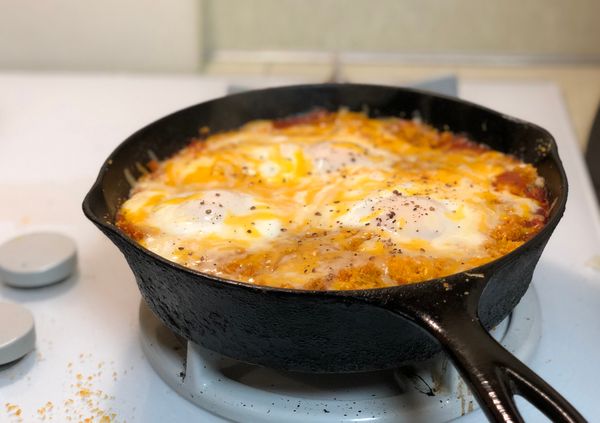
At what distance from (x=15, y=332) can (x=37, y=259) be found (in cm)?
21

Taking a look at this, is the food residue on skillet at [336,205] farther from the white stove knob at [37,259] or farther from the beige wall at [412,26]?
the beige wall at [412,26]

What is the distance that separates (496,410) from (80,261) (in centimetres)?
90

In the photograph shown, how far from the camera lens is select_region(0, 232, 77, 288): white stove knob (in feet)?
4.07

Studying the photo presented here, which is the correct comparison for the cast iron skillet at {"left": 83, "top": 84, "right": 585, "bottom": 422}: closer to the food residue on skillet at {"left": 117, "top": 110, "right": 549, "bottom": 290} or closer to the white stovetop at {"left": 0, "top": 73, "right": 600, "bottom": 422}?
the food residue on skillet at {"left": 117, "top": 110, "right": 549, "bottom": 290}

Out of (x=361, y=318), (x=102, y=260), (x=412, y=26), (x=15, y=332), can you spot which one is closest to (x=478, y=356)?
(x=361, y=318)

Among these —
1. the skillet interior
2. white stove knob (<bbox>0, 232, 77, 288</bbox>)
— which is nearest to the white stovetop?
white stove knob (<bbox>0, 232, 77, 288</bbox>)

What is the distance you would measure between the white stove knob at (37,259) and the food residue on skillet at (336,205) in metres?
0.19

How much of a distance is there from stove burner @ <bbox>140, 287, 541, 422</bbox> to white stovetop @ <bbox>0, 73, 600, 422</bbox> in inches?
1.5

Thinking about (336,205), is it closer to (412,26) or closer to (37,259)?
(37,259)

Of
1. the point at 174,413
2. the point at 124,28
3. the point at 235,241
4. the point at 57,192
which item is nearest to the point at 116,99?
the point at 124,28

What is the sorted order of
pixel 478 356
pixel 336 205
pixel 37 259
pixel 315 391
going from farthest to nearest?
pixel 37 259 → pixel 336 205 → pixel 315 391 → pixel 478 356

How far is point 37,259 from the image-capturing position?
4.15ft

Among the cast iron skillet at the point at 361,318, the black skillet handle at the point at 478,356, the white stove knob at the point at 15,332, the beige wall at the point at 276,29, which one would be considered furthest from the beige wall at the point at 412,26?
the black skillet handle at the point at 478,356

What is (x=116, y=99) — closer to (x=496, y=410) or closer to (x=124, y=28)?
(x=124, y=28)
